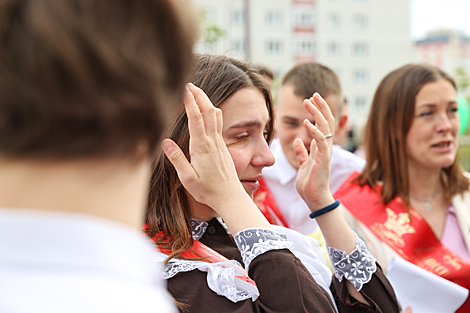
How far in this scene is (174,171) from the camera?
1.53 m

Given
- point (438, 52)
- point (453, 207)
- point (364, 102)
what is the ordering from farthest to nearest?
1. point (438, 52)
2. point (364, 102)
3. point (453, 207)

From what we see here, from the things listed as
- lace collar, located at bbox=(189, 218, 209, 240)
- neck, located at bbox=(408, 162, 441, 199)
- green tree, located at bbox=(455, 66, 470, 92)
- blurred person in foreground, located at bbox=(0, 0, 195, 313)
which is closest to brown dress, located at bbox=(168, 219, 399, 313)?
lace collar, located at bbox=(189, 218, 209, 240)

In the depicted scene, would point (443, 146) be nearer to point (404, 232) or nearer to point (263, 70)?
point (404, 232)

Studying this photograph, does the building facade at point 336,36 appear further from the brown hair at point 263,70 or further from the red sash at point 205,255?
the red sash at point 205,255

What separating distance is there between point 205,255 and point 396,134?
1.66 meters

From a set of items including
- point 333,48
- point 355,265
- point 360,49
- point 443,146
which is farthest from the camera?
point 360,49

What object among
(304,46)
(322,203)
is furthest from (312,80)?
(304,46)

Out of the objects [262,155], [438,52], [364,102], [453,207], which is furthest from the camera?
[438,52]

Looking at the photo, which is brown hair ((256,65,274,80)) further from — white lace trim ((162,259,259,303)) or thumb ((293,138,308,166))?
white lace trim ((162,259,259,303))

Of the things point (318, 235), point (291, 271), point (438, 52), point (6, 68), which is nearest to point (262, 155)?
point (291, 271)

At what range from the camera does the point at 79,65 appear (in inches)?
18.5

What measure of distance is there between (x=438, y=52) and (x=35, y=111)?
52293 millimetres

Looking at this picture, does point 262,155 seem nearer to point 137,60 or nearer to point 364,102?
point 137,60

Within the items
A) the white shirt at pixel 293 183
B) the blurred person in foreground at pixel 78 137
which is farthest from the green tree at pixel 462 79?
the blurred person in foreground at pixel 78 137
